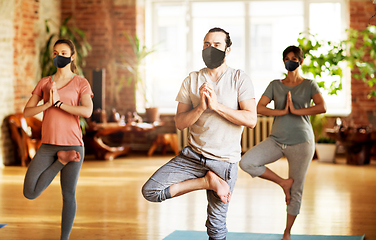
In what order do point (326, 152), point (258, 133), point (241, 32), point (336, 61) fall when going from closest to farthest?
point (336, 61) → point (326, 152) → point (258, 133) → point (241, 32)

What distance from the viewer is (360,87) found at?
27.5 ft

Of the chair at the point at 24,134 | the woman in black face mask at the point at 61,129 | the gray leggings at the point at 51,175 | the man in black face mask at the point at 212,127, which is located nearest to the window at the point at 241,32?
the chair at the point at 24,134

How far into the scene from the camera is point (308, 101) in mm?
3457

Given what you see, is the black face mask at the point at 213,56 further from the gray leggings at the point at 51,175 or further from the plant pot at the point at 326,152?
the plant pot at the point at 326,152

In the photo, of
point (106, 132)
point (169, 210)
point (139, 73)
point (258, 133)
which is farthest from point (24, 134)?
point (258, 133)

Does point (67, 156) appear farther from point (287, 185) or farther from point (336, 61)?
point (336, 61)

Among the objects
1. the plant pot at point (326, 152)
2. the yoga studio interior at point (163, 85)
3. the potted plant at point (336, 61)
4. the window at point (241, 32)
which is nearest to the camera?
the yoga studio interior at point (163, 85)

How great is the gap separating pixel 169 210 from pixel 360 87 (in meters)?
5.36

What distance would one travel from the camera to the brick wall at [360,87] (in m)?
8.33

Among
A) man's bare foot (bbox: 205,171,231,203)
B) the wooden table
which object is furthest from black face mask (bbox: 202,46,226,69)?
the wooden table

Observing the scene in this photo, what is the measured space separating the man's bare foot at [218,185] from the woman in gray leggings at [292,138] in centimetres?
69

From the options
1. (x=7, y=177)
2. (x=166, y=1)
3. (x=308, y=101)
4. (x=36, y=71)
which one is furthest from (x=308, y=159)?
(x=166, y=1)

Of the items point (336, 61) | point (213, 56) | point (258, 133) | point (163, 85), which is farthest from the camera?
point (163, 85)

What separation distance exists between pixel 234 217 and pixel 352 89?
5138 mm
